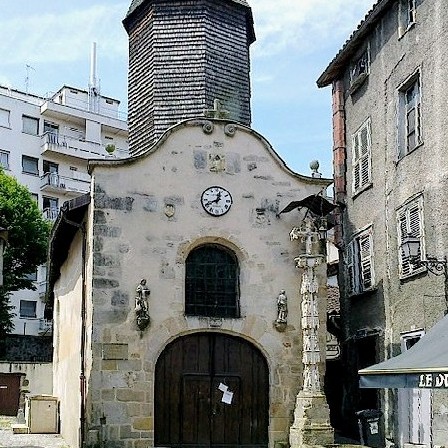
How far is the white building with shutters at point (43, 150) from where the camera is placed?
41.1m

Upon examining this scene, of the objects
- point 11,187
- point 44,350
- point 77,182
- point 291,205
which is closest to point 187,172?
point 291,205

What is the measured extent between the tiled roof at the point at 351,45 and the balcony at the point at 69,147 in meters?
22.8

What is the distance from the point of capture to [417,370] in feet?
30.1

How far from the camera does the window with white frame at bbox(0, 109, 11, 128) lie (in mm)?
42000

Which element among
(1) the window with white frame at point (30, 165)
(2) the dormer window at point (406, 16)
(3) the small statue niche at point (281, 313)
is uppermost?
(1) the window with white frame at point (30, 165)

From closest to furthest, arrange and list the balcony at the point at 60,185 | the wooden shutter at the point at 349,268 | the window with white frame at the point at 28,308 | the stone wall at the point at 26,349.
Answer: the wooden shutter at the point at 349,268 → the stone wall at the point at 26,349 → the window with white frame at the point at 28,308 → the balcony at the point at 60,185

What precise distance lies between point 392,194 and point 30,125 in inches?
1189

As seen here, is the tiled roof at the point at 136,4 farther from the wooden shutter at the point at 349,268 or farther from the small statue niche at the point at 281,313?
the small statue niche at the point at 281,313

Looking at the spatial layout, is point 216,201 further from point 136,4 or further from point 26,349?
point 26,349

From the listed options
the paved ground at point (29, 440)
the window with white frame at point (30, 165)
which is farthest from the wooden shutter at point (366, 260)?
the window with white frame at point (30, 165)

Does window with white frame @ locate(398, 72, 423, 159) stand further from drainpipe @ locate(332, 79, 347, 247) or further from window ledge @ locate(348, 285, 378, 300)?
drainpipe @ locate(332, 79, 347, 247)

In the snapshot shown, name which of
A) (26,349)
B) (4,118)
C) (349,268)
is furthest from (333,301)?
(4,118)

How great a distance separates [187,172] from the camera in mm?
16672

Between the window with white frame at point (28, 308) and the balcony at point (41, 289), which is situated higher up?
the balcony at point (41, 289)
